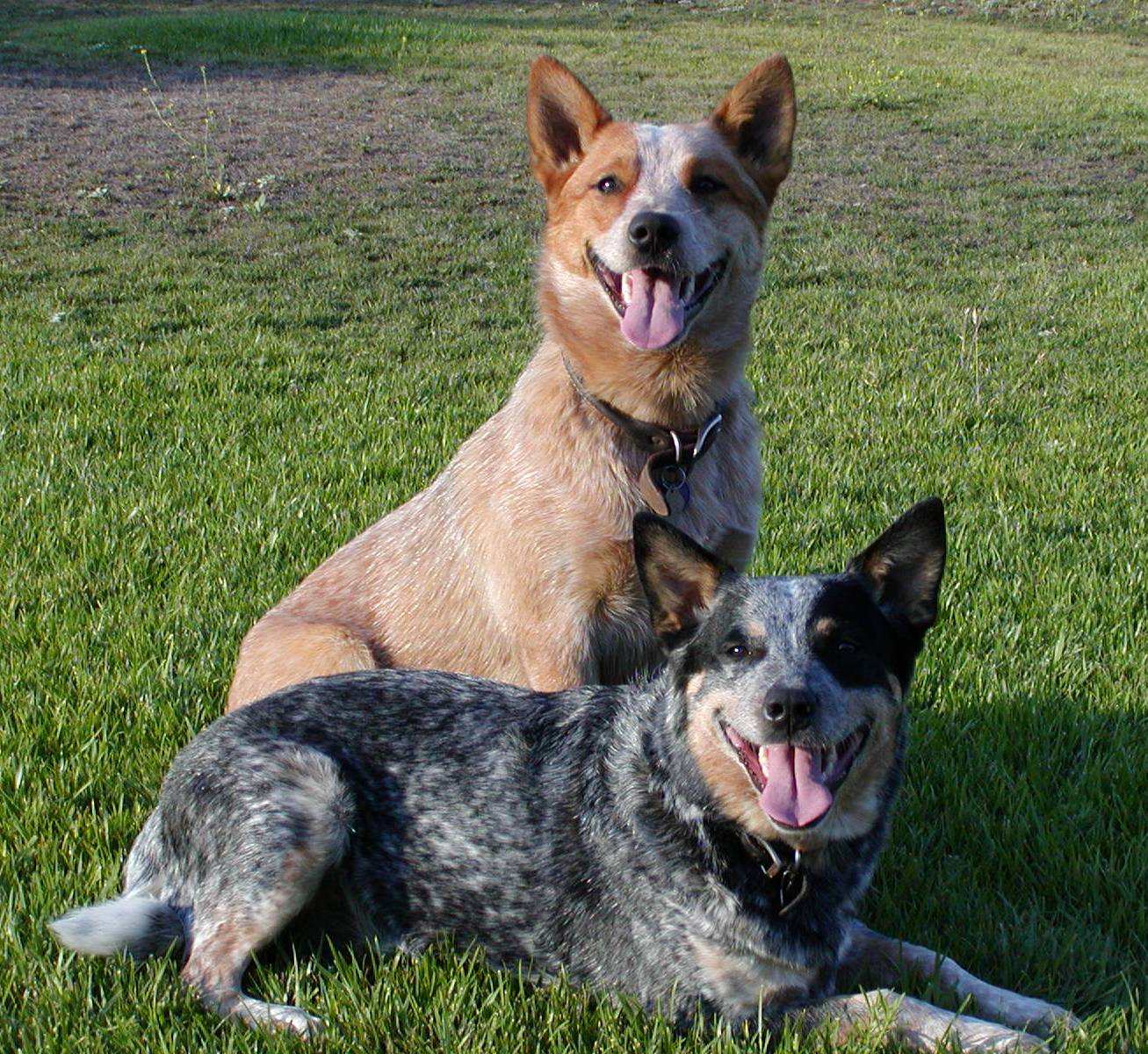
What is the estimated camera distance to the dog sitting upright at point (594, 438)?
13.5 ft

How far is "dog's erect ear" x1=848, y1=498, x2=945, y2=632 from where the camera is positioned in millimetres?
3256

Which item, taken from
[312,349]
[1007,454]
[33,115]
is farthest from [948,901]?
[33,115]

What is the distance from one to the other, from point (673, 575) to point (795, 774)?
2.06 feet

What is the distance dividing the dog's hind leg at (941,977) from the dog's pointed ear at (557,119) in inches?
A: 103

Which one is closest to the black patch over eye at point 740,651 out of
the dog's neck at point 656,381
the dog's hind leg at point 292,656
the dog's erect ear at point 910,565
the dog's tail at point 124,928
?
the dog's erect ear at point 910,565

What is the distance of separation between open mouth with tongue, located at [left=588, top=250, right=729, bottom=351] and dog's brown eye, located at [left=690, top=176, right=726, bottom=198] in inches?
9.6

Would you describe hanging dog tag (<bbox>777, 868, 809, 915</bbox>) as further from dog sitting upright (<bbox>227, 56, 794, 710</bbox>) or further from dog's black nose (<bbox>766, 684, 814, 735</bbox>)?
dog sitting upright (<bbox>227, 56, 794, 710</bbox>)

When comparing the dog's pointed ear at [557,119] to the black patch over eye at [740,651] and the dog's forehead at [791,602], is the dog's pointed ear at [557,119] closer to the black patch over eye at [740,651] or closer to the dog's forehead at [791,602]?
the dog's forehead at [791,602]

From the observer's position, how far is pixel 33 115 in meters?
17.4

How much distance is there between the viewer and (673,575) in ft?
11.2

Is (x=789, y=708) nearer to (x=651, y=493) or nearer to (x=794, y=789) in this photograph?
(x=794, y=789)

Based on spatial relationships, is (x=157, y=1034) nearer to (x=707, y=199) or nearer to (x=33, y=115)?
(x=707, y=199)

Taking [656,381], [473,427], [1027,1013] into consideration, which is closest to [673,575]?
[656,381]

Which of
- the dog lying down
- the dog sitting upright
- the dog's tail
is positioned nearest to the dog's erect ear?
the dog lying down
